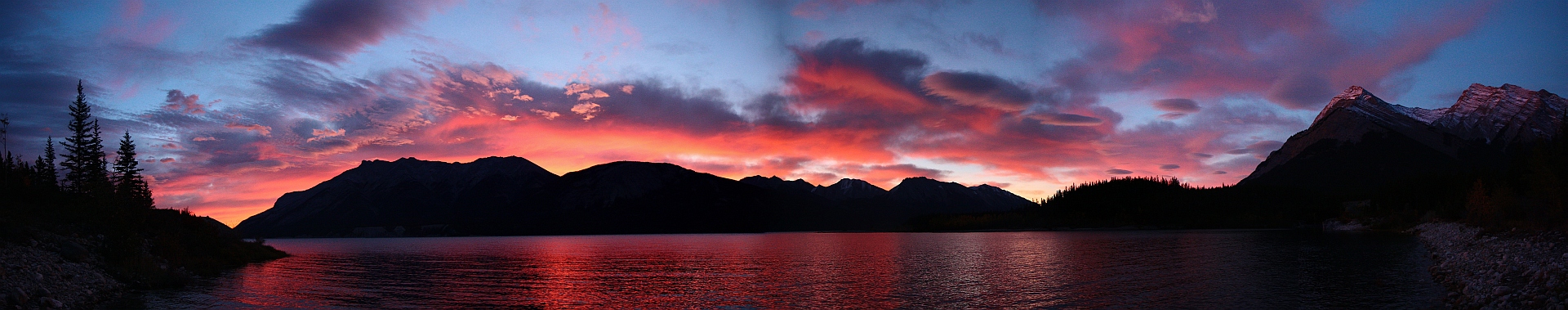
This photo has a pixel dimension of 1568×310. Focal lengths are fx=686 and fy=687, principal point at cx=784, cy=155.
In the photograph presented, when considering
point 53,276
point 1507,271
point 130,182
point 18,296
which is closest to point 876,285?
point 1507,271

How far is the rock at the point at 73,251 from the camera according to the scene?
51219 millimetres

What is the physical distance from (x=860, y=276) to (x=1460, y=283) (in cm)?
Answer: 4236

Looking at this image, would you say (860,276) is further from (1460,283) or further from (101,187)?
(101,187)

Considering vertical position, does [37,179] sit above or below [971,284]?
above

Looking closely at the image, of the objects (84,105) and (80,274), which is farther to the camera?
(84,105)

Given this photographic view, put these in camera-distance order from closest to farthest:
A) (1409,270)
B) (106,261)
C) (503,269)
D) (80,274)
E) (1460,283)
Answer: (1460,283)
(80,274)
(106,261)
(1409,270)
(503,269)

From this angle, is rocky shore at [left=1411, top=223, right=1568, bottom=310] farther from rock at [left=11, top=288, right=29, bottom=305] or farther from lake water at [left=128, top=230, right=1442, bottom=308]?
rock at [left=11, top=288, right=29, bottom=305]

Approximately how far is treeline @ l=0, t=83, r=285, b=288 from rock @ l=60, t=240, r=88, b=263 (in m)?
0.10

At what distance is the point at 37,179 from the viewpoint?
79.6 meters

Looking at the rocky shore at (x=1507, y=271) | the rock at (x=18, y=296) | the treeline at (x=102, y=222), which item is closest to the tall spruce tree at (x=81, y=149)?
the treeline at (x=102, y=222)

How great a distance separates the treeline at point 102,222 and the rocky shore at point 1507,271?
87.6 meters

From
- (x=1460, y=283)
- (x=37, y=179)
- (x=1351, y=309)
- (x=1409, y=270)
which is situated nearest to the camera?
(x=1351, y=309)

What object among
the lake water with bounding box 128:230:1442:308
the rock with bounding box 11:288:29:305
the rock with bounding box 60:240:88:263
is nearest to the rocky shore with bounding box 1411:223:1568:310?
the lake water with bounding box 128:230:1442:308

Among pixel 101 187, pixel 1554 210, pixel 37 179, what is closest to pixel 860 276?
pixel 101 187
